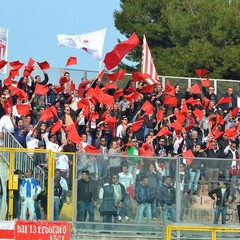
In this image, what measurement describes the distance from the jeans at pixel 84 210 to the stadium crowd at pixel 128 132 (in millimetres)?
21

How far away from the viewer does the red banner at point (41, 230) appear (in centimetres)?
2741

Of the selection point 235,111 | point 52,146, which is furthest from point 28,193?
point 235,111

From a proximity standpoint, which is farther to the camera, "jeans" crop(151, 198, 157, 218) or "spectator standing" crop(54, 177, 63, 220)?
"jeans" crop(151, 198, 157, 218)

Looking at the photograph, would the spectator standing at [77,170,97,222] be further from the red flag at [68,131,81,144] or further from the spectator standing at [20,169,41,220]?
the red flag at [68,131,81,144]

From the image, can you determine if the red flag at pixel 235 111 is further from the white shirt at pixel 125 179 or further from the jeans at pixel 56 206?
the jeans at pixel 56 206

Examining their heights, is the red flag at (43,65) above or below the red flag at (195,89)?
above

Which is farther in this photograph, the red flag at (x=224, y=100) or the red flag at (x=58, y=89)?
the red flag at (x=224, y=100)

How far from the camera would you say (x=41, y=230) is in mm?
27531

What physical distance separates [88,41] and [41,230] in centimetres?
1024

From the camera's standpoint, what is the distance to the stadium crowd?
28.5 m

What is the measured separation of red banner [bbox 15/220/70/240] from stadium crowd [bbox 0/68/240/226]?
27.2 inches

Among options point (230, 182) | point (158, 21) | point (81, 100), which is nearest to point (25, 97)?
point (81, 100)

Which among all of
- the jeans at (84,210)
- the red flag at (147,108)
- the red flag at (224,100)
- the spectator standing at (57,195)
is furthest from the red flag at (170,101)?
the spectator standing at (57,195)

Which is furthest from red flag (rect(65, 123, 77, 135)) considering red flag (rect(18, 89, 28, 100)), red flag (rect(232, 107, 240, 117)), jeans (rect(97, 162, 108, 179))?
red flag (rect(232, 107, 240, 117))
